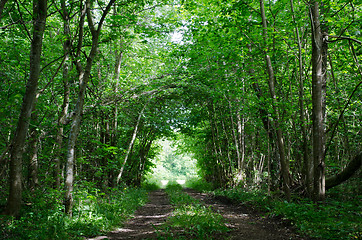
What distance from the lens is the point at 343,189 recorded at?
24.5 ft

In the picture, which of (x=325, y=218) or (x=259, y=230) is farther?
(x=259, y=230)

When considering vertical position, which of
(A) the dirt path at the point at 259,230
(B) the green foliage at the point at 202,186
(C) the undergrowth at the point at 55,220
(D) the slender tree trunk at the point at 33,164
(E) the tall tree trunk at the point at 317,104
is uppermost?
(E) the tall tree trunk at the point at 317,104

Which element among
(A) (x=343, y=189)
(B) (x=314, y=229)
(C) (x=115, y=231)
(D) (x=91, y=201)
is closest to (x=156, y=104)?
(D) (x=91, y=201)

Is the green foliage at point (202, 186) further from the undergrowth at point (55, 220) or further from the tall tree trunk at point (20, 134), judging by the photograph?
the tall tree trunk at point (20, 134)

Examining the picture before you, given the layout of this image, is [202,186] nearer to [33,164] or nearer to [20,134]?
[33,164]

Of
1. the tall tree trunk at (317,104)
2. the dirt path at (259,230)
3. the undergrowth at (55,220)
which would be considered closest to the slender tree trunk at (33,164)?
the undergrowth at (55,220)

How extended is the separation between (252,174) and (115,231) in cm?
884

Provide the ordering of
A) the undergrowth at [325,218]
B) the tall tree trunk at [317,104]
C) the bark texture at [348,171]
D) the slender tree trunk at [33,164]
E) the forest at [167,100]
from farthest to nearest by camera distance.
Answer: the slender tree trunk at [33,164] < the tall tree trunk at [317,104] < the bark texture at [348,171] < the forest at [167,100] < the undergrowth at [325,218]

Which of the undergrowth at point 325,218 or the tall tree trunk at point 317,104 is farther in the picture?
the tall tree trunk at point 317,104

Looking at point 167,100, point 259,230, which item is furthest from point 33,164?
point 167,100

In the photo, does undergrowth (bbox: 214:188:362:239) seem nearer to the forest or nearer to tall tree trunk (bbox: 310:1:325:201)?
Answer: the forest

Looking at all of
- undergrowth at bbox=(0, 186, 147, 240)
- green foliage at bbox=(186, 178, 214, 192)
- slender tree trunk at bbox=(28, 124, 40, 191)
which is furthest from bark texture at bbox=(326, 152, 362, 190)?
green foliage at bbox=(186, 178, 214, 192)

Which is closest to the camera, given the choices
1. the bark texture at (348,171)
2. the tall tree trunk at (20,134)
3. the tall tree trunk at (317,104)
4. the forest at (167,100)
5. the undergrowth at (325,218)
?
the undergrowth at (325,218)

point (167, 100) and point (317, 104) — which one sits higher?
point (167, 100)
